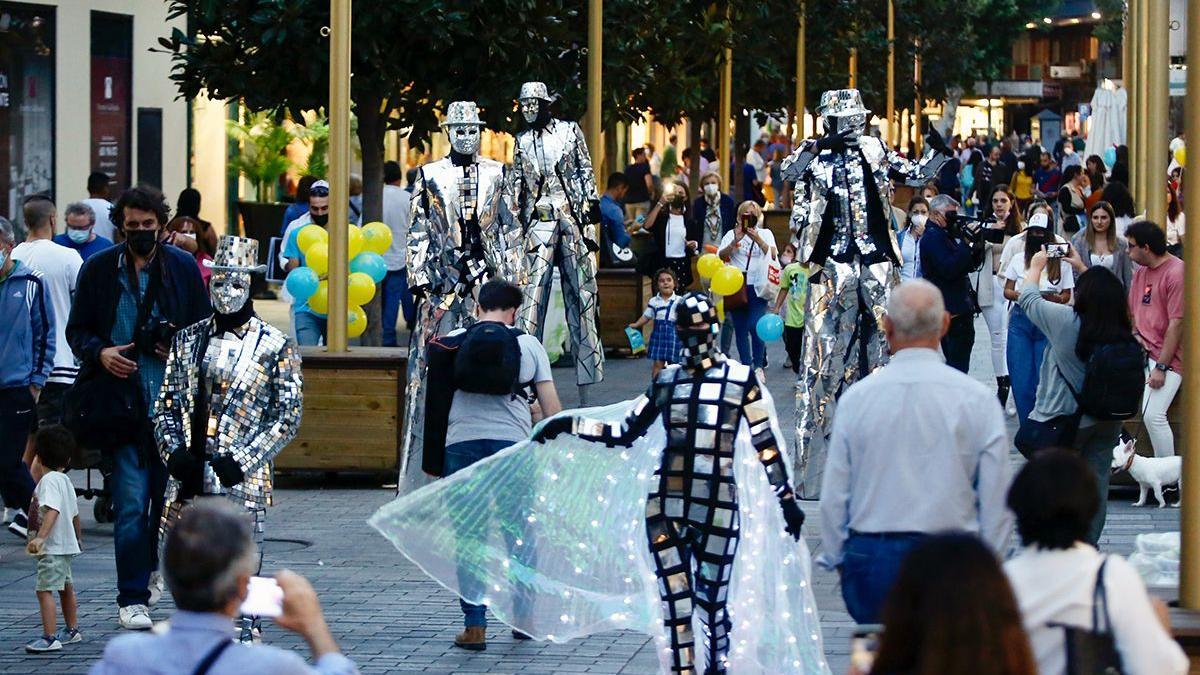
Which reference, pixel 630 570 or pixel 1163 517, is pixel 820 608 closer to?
pixel 630 570

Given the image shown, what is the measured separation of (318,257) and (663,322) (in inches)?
290

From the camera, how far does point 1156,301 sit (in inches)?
469

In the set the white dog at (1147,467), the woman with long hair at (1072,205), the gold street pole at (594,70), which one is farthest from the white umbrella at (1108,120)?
the white dog at (1147,467)

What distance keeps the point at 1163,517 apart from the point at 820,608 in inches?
131

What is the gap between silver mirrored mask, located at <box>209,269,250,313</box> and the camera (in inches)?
327

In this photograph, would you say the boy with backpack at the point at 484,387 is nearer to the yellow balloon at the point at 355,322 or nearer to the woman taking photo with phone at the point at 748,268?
the yellow balloon at the point at 355,322

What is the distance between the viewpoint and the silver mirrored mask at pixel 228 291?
8.31m

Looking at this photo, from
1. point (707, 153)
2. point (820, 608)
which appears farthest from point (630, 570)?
point (707, 153)

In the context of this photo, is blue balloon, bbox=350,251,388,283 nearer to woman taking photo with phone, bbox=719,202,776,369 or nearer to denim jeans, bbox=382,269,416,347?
denim jeans, bbox=382,269,416,347

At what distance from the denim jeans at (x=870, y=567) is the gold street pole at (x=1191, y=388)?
81 centimetres

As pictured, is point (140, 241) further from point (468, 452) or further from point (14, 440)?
point (14, 440)

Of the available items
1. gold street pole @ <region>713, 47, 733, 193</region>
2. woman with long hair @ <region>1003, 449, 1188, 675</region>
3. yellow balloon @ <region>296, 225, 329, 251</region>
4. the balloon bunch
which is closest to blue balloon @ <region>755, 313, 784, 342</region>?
the balloon bunch

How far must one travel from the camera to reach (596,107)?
18.8 m

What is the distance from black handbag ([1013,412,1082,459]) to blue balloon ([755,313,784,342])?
6902 millimetres
